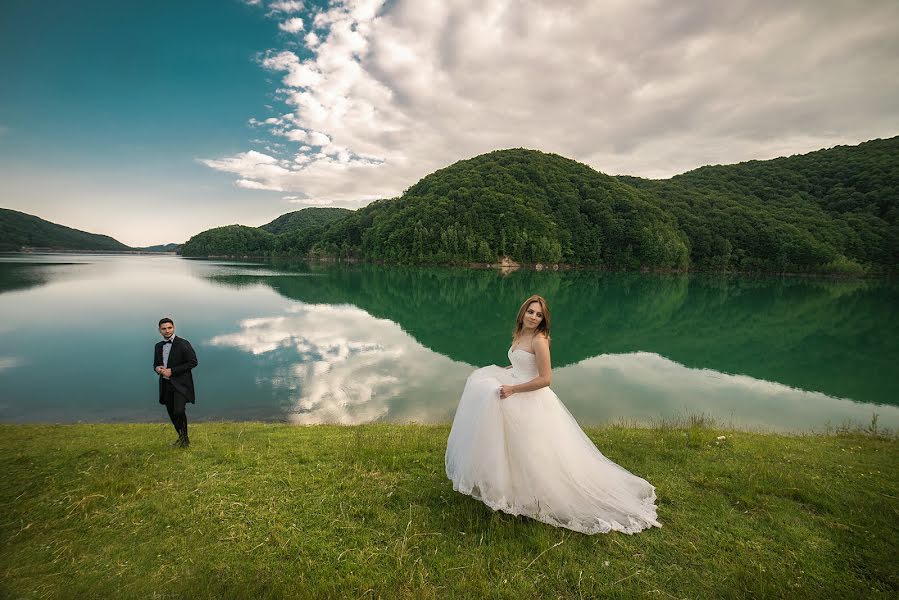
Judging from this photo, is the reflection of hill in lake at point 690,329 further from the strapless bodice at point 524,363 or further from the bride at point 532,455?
the strapless bodice at point 524,363

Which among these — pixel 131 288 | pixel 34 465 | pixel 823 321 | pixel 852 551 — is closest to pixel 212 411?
pixel 34 465

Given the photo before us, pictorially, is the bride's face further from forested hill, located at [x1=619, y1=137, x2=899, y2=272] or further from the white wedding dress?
forested hill, located at [x1=619, y1=137, x2=899, y2=272]

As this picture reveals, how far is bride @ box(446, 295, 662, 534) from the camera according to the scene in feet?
16.8

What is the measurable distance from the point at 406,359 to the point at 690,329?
28630 mm

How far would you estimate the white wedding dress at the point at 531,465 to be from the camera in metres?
5.12

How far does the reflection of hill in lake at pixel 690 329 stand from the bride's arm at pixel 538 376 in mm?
17517

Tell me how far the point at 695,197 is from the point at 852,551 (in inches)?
7761

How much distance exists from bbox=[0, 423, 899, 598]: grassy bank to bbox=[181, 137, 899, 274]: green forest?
12767 cm

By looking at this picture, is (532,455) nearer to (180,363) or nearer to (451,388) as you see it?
(180,363)

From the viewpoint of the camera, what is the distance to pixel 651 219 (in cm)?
14688

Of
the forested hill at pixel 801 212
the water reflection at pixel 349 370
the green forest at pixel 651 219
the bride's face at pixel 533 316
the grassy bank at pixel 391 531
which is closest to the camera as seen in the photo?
the grassy bank at pixel 391 531

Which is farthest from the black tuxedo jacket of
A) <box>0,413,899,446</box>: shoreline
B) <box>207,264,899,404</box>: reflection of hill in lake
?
<box>207,264,899,404</box>: reflection of hill in lake

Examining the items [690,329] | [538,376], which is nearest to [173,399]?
[538,376]

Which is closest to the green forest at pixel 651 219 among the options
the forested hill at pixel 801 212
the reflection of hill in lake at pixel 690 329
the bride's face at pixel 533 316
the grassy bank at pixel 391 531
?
the forested hill at pixel 801 212
